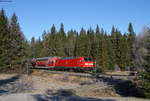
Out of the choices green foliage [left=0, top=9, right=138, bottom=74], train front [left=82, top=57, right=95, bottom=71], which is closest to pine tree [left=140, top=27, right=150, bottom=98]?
green foliage [left=0, top=9, right=138, bottom=74]

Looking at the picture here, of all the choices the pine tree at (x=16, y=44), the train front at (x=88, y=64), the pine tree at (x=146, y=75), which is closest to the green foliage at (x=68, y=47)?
the pine tree at (x=16, y=44)

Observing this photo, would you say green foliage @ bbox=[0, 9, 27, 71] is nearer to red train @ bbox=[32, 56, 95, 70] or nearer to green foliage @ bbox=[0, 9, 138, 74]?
green foliage @ bbox=[0, 9, 138, 74]

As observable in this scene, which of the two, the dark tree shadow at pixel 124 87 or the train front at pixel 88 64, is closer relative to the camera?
the dark tree shadow at pixel 124 87

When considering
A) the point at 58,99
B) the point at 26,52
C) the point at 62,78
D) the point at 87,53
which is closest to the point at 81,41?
the point at 87,53

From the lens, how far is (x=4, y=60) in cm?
4256

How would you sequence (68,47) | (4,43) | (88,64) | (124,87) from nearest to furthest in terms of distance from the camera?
(124,87) → (88,64) → (4,43) → (68,47)

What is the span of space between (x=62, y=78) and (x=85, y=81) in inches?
227

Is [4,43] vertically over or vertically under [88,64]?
over

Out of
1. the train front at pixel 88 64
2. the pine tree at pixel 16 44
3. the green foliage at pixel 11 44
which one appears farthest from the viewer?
the pine tree at pixel 16 44

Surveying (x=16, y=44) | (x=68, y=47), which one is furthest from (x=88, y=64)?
(x=68, y=47)

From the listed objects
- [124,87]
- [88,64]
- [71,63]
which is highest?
[71,63]

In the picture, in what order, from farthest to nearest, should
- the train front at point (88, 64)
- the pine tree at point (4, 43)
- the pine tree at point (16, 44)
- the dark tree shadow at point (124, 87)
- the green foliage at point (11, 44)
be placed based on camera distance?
the pine tree at point (16, 44) < the green foliage at point (11, 44) < the pine tree at point (4, 43) < the train front at point (88, 64) < the dark tree shadow at point (124, 87)

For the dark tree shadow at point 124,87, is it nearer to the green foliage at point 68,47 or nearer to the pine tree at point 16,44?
the green foliage at point 68,47

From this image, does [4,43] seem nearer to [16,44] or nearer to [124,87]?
[16,44]
